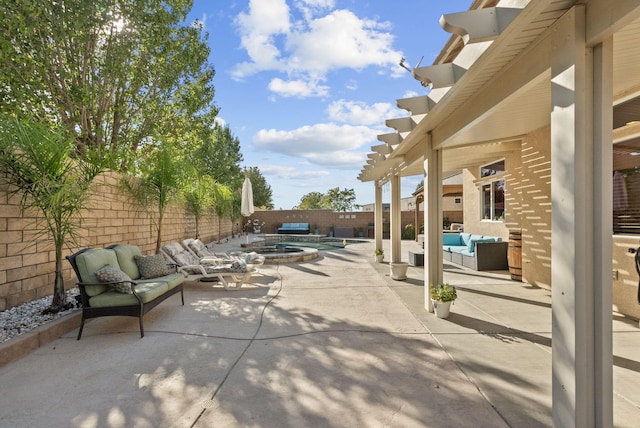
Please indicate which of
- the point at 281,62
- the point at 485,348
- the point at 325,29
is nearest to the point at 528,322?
the point at 485,348

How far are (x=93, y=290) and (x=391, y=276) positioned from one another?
5.83 meters

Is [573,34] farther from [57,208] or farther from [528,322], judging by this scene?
[57,208]

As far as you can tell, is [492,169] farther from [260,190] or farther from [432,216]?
[260,190]

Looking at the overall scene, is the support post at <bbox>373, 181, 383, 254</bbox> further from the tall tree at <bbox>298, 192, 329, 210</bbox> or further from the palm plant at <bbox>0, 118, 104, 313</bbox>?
the tall tree at <bbox>298, 192, 329, 210</bbox>

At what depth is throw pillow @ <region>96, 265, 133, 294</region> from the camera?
3992mm

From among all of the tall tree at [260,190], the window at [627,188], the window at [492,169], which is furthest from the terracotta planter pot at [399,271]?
the tall tree at [260,190]

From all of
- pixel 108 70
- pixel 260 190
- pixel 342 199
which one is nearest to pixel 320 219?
pixel 108 70

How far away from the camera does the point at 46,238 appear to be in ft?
15.6

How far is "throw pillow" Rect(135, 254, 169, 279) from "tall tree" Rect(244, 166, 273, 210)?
104ft

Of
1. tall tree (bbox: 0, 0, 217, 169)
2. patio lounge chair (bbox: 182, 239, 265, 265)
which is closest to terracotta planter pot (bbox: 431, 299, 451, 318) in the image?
patio lounge chair (bbox: 182, 239, 265, 265)

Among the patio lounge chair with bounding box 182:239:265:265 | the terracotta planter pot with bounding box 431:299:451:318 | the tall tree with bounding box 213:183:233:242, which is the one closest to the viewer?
the terracotta planter pot with bounding box 431:299:451:318

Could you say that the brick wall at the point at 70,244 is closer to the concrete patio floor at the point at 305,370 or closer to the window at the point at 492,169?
the concrete patio floor at the point at 305,370

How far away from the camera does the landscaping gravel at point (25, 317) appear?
357cm

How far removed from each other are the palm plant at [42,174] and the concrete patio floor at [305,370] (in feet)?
4.81
